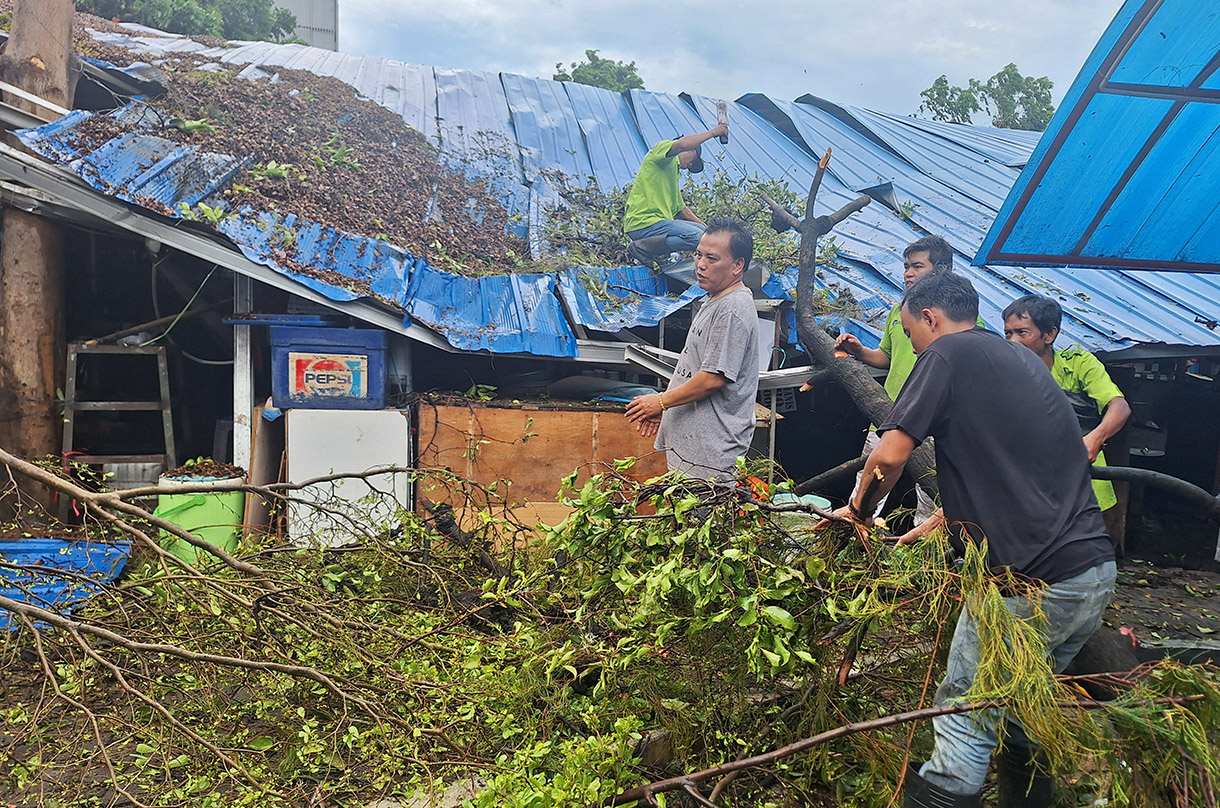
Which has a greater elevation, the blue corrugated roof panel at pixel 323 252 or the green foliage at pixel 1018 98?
the green foliage at pixel 1018 98

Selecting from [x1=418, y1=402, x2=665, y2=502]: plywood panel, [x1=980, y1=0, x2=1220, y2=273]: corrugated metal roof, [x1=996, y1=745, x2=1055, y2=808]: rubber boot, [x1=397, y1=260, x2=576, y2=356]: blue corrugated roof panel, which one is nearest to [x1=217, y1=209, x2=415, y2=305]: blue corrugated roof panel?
[x1=397, y1=260, x2=576, y2=356]: blue corrugated roof panel

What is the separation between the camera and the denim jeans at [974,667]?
2258 mm

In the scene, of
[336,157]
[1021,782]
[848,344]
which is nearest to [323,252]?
[336,157]

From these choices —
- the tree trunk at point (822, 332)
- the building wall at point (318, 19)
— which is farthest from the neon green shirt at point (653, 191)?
the building wall at point (318, 19)

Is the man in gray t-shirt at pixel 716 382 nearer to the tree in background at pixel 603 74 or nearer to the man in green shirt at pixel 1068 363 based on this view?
the man in green shirt at pixel 1068 363

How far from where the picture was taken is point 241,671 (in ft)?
10.7

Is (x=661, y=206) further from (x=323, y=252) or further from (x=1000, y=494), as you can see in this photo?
(x=1000, y=494)

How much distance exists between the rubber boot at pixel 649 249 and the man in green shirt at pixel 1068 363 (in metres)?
3.33

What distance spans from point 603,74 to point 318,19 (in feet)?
23.3

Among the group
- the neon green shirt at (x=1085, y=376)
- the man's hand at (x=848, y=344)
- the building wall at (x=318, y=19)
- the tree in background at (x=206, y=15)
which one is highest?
the building wall at (x=318, y=19)

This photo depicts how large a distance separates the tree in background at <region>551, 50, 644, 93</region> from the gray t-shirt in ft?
50.2

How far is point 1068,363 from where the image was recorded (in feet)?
15.5

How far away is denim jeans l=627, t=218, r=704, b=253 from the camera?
6.96 m

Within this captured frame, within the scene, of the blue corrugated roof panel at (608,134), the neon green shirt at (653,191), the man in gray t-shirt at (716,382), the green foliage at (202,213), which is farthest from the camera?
the blue corrugated roof panel at (608,134)
